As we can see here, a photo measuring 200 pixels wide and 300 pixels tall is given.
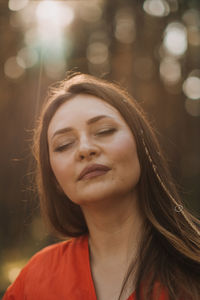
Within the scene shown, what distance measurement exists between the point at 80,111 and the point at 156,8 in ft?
15.1

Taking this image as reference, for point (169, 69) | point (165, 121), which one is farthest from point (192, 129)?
point (169, 69)

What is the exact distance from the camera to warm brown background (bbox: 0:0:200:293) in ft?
15.8

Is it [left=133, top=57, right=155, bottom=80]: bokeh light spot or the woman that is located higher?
[left=133, top=57, right=155, bottom=80]: bokeh light spot

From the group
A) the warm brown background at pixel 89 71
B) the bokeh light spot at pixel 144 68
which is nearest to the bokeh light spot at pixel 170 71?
the warm brown background at pixel 89 71

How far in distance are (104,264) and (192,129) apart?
5.41 m

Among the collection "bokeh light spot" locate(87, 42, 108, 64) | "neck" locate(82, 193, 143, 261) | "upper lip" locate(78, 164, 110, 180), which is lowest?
"neck" locate(82, 193, 143, 261)

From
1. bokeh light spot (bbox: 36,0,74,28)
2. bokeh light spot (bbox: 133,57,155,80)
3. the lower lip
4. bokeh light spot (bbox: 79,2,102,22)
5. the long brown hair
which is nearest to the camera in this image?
the long brown hair

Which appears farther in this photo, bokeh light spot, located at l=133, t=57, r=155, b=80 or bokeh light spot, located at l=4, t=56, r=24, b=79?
bokeh light spot, located at l=133, t=57, r=155, b=80

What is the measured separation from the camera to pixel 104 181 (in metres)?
1.78

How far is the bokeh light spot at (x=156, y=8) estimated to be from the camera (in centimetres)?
584

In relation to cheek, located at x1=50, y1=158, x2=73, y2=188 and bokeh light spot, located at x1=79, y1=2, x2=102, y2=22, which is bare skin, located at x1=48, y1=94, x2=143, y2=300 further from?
bokeh light spot, located at x1=79, y1=2, x2=102, y2=22

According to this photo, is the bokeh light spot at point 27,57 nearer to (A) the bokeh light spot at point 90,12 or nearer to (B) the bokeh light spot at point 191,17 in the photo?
(A) the bokeh light spot at point 90,12

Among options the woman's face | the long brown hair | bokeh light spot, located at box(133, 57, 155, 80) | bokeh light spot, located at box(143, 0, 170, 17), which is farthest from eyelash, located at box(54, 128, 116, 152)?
bokeh light spot, located at box(133, 57, 155, 80)

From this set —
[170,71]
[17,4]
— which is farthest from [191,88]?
[17,4]
